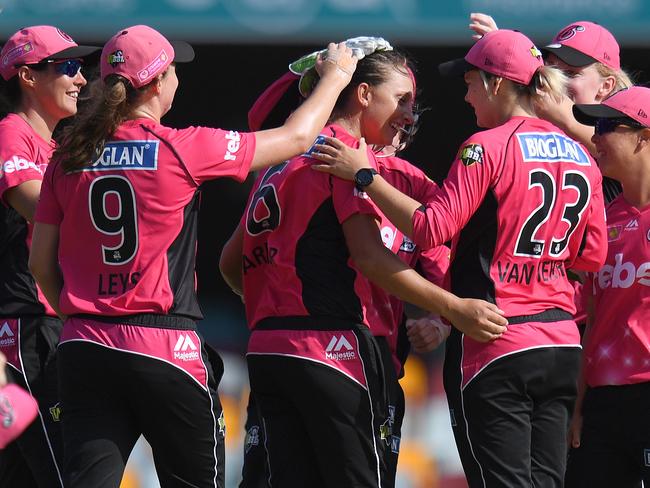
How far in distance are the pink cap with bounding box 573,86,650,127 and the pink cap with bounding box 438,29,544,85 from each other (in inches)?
10.4

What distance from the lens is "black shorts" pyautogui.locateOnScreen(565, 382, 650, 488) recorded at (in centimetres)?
450

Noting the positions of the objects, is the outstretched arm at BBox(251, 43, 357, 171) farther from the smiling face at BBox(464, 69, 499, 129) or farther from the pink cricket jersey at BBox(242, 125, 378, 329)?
the smiling face at BBox(464, 69, 499, 129)

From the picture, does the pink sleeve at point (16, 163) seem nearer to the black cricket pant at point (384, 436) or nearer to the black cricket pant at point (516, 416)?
the black cricket pant at point (384, 436)

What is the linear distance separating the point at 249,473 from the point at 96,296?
1222 millimetres

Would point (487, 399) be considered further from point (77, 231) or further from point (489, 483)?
point (77, 231)

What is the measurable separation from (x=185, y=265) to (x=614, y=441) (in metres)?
1.74

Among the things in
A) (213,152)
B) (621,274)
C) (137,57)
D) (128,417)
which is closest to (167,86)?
(137,57)

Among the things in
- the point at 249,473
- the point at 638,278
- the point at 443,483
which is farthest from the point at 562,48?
the point at 443,483

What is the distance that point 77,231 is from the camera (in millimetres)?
4203

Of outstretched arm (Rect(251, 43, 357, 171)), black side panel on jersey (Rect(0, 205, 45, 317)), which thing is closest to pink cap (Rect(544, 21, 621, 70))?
outstretched arm (Rect(251, 43, 357, 171))

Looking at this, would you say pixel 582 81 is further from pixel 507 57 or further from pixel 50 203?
pixel 50 203

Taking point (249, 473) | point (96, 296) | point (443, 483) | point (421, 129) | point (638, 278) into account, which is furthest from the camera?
point (421, 129)

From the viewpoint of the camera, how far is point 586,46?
5418 millimetres

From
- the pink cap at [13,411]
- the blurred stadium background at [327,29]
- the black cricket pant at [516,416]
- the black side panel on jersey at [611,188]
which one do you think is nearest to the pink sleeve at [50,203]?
the pink cap at [13,411]
